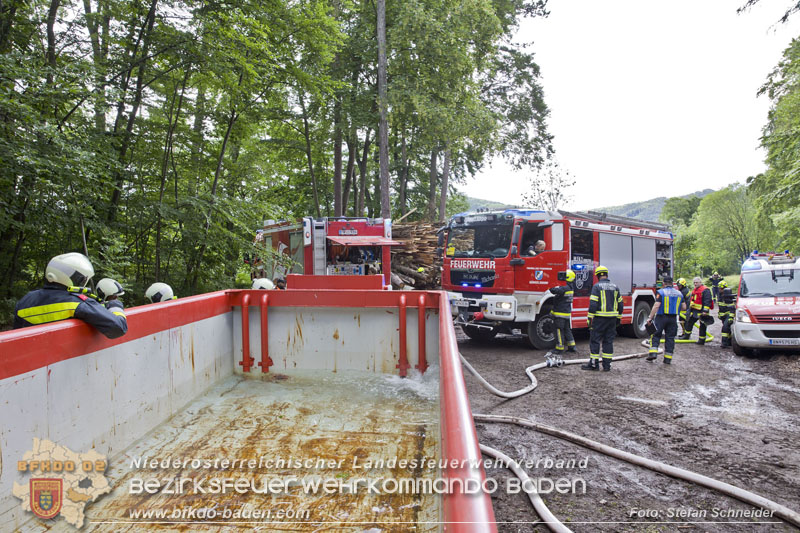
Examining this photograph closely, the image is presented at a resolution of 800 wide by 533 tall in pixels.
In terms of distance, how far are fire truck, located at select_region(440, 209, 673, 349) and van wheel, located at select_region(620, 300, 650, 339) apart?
730 millimetres

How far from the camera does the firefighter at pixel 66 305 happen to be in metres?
2.88

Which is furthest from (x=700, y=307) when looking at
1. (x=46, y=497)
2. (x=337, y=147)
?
(x=337, y=147)

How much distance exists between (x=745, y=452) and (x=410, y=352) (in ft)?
10.8

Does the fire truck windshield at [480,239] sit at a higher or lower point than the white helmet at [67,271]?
higher

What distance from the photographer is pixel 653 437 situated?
472 cm

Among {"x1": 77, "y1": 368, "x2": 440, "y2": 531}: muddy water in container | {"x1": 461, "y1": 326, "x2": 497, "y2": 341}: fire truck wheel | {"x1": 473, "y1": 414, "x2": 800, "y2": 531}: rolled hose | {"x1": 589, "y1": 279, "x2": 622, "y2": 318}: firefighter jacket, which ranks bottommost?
{"x1": 473, "y1": 414, "x2": 800, "y2": 531}: rolled hose

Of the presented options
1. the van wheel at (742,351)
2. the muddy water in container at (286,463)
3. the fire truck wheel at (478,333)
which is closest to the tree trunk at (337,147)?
the fire truck wheel at (478,333)

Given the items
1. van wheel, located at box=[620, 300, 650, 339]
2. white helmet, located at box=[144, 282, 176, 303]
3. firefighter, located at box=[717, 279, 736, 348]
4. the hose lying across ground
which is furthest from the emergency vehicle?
white helmet, located at box=[144, 282, 176, 303]

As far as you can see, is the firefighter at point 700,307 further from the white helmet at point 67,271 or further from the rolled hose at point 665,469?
the white helmet at point 67,271

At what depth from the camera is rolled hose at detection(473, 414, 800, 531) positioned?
10.3 ft

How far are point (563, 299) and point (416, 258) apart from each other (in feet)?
30.2

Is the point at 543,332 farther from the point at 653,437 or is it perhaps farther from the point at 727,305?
the point at 653,437

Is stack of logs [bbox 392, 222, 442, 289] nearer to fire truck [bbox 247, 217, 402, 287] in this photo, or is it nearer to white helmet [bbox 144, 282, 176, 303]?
fire truck [bbox 247, 217, 402, 287]

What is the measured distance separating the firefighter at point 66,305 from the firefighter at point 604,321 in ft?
23.8
